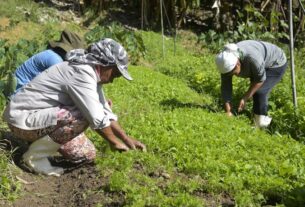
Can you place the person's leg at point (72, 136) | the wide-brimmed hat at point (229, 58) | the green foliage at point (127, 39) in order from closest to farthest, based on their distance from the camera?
1. the person's leg at point (72, 136)
2. the wide-brimmed hat at point (229, 58)
3. the green foliage at point (127, 39)

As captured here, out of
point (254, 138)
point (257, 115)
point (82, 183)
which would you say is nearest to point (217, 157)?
point (254, 138)

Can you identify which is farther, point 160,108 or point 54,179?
point 160,108

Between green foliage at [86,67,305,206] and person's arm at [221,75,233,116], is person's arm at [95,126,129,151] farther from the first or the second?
person's arm at [221,75,233,116]

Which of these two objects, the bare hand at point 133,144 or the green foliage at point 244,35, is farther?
the green foliage at point 244,35

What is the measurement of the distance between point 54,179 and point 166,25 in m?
10.2

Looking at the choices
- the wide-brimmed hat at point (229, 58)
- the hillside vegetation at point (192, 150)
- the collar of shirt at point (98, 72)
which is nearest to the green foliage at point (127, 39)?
the hillside vegetation at point (192, 150)

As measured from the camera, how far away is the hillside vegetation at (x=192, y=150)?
3.99 meters

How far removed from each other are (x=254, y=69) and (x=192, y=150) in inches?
61.3

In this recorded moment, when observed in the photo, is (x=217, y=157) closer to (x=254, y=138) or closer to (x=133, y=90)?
(x=254, y=138)

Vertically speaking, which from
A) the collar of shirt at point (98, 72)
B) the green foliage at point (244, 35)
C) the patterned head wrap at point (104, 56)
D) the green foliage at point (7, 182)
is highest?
the patterned head wrap at point (104, 56)

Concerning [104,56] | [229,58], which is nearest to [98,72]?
[104,56]

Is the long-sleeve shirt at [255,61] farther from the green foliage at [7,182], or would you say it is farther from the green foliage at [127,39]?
the green foliage at [127,39]

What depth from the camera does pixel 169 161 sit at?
4.64 m

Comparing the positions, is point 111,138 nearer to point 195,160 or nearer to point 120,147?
point 120,147
